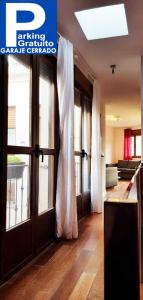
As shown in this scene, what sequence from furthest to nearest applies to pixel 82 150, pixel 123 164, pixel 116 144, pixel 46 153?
pixel 116 144 → pixel 123 164 → pixel 82 150 → pixel 46 153

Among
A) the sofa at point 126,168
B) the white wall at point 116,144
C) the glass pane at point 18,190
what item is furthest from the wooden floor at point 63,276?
the white wall at point 116,144

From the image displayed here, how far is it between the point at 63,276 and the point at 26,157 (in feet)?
3.57

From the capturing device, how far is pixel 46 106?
2982 mm

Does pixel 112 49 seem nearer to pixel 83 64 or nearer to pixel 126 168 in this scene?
pixel 83 64

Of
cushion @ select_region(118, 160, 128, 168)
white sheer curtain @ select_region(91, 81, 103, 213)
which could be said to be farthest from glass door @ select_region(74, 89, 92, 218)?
cushion @ select_region(118, 160, 128, 168)

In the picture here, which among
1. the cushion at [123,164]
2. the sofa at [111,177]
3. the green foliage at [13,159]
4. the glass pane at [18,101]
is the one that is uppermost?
the glass pane at [18,101]

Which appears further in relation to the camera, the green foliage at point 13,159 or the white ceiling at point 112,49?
the white ceiling at point 112,49

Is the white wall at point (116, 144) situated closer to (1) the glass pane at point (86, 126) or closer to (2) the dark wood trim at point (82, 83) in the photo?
(1) the glass pane at point (86, 126)

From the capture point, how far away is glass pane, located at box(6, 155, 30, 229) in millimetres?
2282

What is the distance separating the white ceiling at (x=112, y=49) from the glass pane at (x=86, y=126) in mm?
547

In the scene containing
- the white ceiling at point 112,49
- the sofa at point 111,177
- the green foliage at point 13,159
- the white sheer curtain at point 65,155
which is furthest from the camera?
the sofa at point 111,177

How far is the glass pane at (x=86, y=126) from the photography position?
14.8ft

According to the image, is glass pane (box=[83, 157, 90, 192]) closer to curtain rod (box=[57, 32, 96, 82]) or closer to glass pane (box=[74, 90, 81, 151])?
glass pane (box=[74, 90, 81, 151])

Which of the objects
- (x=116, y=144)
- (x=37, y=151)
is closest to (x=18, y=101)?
(x=37, y=151)
